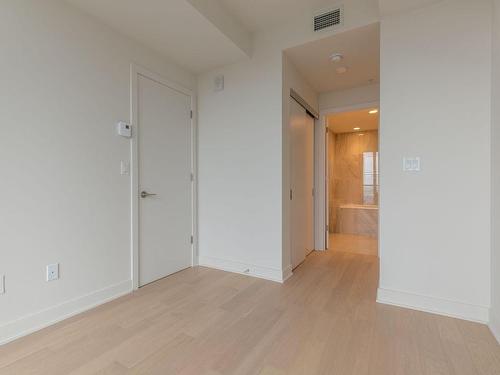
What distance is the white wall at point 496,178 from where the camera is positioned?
1.67 metres

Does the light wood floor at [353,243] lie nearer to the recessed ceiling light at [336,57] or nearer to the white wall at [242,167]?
the white wall at [242,167]

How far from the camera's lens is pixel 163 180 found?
2.75m

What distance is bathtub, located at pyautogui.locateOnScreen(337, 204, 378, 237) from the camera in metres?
4.97

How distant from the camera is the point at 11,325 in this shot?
5.33 feet

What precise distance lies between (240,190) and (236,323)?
143cm

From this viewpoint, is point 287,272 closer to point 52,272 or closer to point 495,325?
point 495,325

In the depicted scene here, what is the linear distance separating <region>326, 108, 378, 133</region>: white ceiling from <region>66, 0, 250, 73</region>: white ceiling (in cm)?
230

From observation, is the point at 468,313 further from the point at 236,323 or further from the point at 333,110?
the point at 333,110

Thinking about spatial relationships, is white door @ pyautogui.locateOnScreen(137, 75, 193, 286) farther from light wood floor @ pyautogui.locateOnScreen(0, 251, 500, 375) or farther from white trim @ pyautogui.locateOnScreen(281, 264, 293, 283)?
white trim @ pyautogui.locateOnScreen(281, 264, 293, 283)

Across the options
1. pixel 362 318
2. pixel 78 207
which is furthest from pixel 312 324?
pixel 78 207

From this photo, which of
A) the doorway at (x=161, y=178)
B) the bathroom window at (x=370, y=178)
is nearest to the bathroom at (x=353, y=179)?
the bathroom window at (x=370, y=178)

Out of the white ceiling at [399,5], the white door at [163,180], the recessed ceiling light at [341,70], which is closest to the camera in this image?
the white ceiling at [399,5]

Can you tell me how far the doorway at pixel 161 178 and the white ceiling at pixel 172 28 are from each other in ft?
1.06

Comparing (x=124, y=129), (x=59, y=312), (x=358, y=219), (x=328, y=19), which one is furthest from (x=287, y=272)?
(x=358, y=219)
